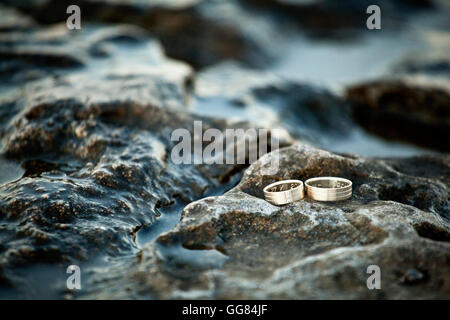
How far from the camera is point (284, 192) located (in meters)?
2.73

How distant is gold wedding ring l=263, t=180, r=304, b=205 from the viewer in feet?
8.96

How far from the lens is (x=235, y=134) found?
387 centimetres

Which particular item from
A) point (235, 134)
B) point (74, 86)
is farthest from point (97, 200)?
point (74, 86)

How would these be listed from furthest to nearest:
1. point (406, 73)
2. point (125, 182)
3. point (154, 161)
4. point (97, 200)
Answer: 1. point (406, 73)
2. point (154, 161)
3. point (125, 182)
4. point (97, 200)

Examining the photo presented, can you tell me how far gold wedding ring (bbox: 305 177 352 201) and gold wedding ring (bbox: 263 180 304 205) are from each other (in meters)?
0.08

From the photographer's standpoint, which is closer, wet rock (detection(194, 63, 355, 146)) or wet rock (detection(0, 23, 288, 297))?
wet rock (detection(0, 23, 288, 297))

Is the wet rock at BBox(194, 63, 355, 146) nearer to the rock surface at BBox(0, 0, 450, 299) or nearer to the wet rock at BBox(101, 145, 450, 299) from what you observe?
the rock surface at BBox(0, 0, 450, 299)

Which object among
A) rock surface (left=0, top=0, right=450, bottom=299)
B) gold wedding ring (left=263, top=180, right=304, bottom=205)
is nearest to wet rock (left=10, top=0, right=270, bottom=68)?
rock surface (left=0, top=0, right=450, bottom=299)

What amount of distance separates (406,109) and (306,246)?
421 centimetres

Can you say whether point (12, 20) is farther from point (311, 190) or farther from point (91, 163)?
point (311, 190)

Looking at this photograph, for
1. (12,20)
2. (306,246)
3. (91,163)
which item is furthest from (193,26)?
(306,246)

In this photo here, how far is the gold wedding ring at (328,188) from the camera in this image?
276 centimetres
